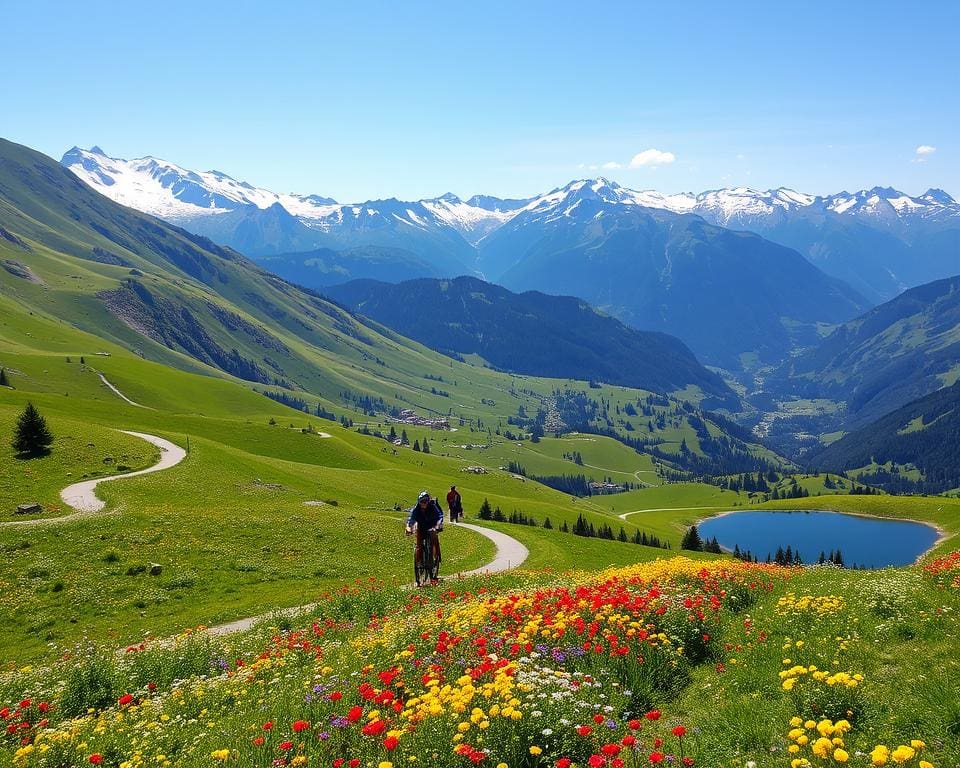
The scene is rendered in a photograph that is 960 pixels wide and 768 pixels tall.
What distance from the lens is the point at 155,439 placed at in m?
80.3

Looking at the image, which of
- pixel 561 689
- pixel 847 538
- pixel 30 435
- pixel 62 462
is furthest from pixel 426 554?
pixel 847 538

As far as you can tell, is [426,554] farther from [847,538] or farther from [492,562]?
[847,538]

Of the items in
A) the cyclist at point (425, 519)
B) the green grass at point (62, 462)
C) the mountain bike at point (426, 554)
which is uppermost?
the cyclist at point (425, 519)

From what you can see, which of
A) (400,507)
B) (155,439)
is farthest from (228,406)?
(400,507)

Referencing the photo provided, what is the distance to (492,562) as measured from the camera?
151 ft

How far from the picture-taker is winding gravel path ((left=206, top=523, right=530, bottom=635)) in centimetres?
2726

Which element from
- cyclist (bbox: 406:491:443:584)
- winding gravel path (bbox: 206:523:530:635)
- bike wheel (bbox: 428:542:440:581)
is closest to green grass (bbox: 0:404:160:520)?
winding gravel path (bbox: 206:523:530:635)

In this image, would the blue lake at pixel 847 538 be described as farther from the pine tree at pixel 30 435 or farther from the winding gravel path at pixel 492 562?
the pine tree at pixel 30 435

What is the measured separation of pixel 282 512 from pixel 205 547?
11.5m

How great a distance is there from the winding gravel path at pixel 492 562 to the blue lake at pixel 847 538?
314 feet

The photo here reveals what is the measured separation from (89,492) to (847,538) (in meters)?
169

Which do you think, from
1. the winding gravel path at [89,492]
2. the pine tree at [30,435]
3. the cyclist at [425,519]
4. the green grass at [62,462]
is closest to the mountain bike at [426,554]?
the cyclist at [425,519]

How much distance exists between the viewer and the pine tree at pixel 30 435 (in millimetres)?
57375

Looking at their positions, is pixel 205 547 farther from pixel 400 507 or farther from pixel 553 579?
pixel 400 507
